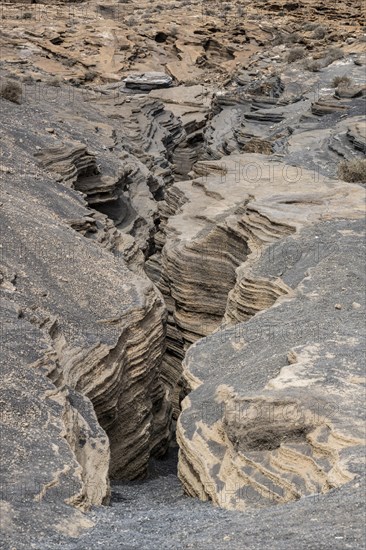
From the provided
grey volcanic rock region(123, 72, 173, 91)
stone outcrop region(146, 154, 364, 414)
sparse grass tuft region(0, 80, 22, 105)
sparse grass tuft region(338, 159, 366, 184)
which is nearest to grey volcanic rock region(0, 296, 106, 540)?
stone outcrop region(146, 154, 364, 414)

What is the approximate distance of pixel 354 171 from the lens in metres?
18.6

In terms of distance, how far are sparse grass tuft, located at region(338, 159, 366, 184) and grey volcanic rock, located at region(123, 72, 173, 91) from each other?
19927 millimetres

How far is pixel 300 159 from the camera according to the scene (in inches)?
816

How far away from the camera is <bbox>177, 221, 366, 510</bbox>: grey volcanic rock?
7.77m

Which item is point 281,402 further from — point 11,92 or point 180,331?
point 11,92

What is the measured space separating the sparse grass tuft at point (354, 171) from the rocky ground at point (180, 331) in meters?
0.06

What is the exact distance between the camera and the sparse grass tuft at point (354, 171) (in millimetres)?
18562

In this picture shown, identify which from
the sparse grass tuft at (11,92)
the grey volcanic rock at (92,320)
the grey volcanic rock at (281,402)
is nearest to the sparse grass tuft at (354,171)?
the grey volcanic rock at (92,320)

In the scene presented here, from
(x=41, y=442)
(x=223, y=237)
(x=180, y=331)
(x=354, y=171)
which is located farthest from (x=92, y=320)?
(x=354, y=171)

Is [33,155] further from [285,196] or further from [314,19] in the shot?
[314,19]

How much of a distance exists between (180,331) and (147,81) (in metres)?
23.7

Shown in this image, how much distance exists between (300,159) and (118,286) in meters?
9.35

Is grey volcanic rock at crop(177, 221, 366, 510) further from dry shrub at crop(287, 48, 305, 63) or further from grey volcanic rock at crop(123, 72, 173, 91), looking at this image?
dry shrub at crop(287, 48, 305, 63)

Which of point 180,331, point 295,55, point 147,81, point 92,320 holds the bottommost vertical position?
point 147,81
